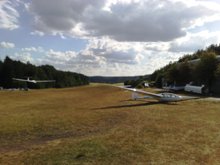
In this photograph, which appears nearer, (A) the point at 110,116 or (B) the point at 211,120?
(B) the point at 211,120

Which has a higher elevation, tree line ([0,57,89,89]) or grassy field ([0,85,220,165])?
tree line ([0,57,89,89])

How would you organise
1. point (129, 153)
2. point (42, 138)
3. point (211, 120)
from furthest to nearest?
point (211, 120), point (42, 138), point (129, 153)

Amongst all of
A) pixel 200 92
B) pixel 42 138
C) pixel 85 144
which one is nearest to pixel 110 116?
pixel 42 138

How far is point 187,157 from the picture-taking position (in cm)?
1581

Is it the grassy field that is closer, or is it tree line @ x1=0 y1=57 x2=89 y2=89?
the grassy field

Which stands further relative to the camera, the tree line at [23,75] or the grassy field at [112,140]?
the tree line at [23,75]

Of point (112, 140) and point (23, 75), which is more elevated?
point (23, 75)

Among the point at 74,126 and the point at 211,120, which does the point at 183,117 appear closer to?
the point at 211,120

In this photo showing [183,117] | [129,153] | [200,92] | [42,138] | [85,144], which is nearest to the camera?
[129,153]

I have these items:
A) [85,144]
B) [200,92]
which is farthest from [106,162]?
[200,92]

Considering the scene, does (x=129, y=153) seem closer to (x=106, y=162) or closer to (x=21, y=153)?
(x=106, y=162)

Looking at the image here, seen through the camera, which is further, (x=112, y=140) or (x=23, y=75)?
(x=23, y=75)

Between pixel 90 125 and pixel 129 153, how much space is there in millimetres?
9470

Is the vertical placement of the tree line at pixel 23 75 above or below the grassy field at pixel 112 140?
above
